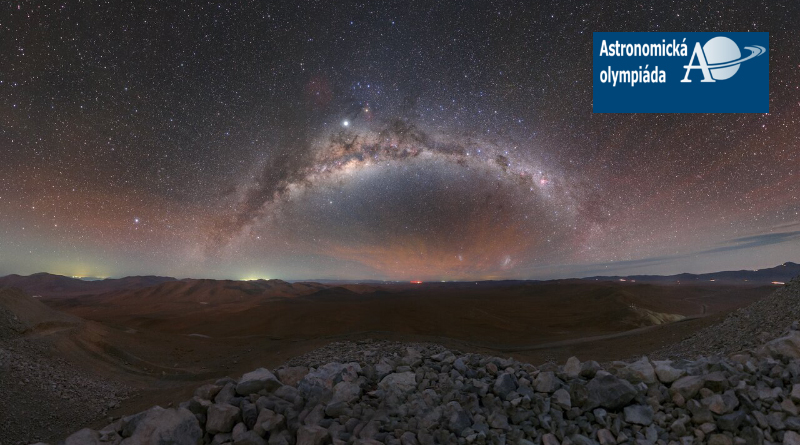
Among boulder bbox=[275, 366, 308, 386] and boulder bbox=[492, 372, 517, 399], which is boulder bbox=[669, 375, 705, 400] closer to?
boulder bbox=[492, 372, 517, 399]

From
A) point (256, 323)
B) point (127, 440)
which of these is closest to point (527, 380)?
point (127, 440)

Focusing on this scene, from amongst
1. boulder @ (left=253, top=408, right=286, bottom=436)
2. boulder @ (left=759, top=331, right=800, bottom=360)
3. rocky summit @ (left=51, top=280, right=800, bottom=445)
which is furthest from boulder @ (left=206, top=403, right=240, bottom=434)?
boulder @ (left=759, top=331, right=800, bottom=360)

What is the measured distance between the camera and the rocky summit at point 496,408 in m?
3.68

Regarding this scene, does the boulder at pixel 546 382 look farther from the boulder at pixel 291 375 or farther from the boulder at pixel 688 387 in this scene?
the boulder at pixel 291 375

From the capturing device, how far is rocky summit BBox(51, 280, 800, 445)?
12.1 feet

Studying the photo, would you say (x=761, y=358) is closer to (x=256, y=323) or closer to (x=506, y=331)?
(x=506, y=331)

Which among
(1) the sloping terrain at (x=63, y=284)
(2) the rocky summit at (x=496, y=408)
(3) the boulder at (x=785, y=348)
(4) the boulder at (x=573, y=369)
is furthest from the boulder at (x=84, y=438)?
(1) the sloping terrain at (x=63, y=284)

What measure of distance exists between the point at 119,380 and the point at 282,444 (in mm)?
11732

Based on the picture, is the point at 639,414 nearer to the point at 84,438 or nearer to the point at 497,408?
the point at 497,408

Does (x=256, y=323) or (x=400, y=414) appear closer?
(x=400, y=414)

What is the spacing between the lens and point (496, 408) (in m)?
4.03

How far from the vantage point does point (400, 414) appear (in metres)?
3.93

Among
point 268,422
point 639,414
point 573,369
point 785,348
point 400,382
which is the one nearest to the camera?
point 268,422

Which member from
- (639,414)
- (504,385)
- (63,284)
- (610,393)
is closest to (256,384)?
(504,385)
